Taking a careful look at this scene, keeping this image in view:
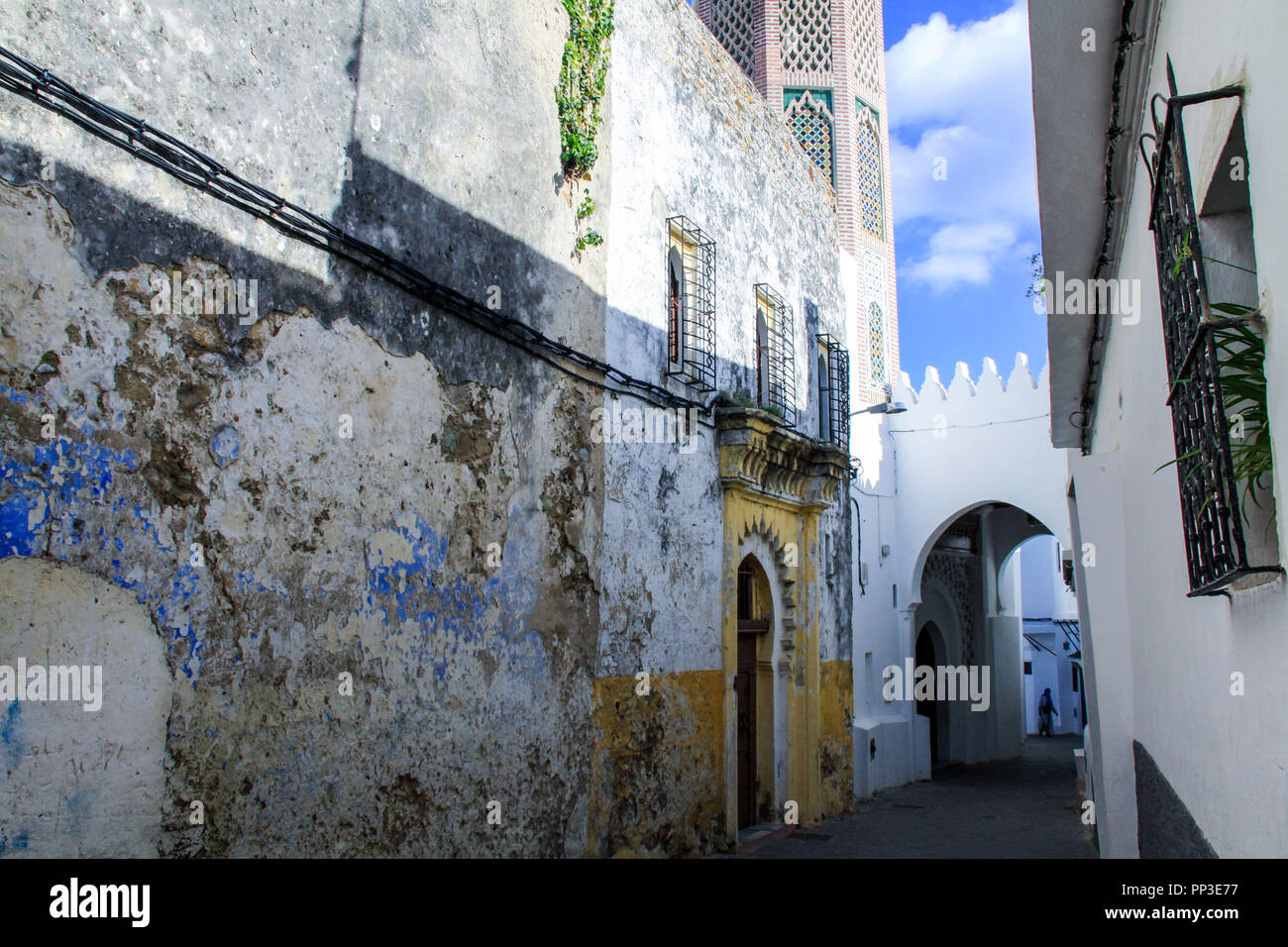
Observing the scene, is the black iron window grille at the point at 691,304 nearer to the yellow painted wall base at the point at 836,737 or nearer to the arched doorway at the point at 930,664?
the yellow painted wall base at the point at 836,737

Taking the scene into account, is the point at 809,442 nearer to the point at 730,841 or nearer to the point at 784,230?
the point at 784,230

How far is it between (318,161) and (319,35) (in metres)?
0.61

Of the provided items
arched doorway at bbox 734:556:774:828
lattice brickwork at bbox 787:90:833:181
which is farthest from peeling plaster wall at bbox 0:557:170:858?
lattice brickwork at bbox 787:90:833:181

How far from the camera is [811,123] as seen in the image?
56.0ft

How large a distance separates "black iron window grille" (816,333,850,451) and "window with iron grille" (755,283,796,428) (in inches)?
46.7

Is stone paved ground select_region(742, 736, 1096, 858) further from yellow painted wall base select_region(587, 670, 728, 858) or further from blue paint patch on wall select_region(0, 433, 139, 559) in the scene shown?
blue paint patch on wall select_region(0, 433, 139, 559)

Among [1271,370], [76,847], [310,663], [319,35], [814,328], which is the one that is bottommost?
[76,847]

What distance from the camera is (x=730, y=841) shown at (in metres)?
8.56

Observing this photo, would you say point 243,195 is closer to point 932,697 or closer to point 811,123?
point 811,123

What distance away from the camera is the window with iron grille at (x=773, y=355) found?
34.8ft

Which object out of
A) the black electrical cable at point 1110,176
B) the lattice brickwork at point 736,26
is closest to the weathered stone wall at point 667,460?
the black electrical cable at point 1110,176

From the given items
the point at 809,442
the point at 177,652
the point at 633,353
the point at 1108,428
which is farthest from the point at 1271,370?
the point at 809,442

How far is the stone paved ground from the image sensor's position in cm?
959

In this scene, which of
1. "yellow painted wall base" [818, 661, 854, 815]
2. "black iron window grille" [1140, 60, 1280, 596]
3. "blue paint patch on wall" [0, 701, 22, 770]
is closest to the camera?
"black iron window grille" [1140, 60, 1280, 596]
